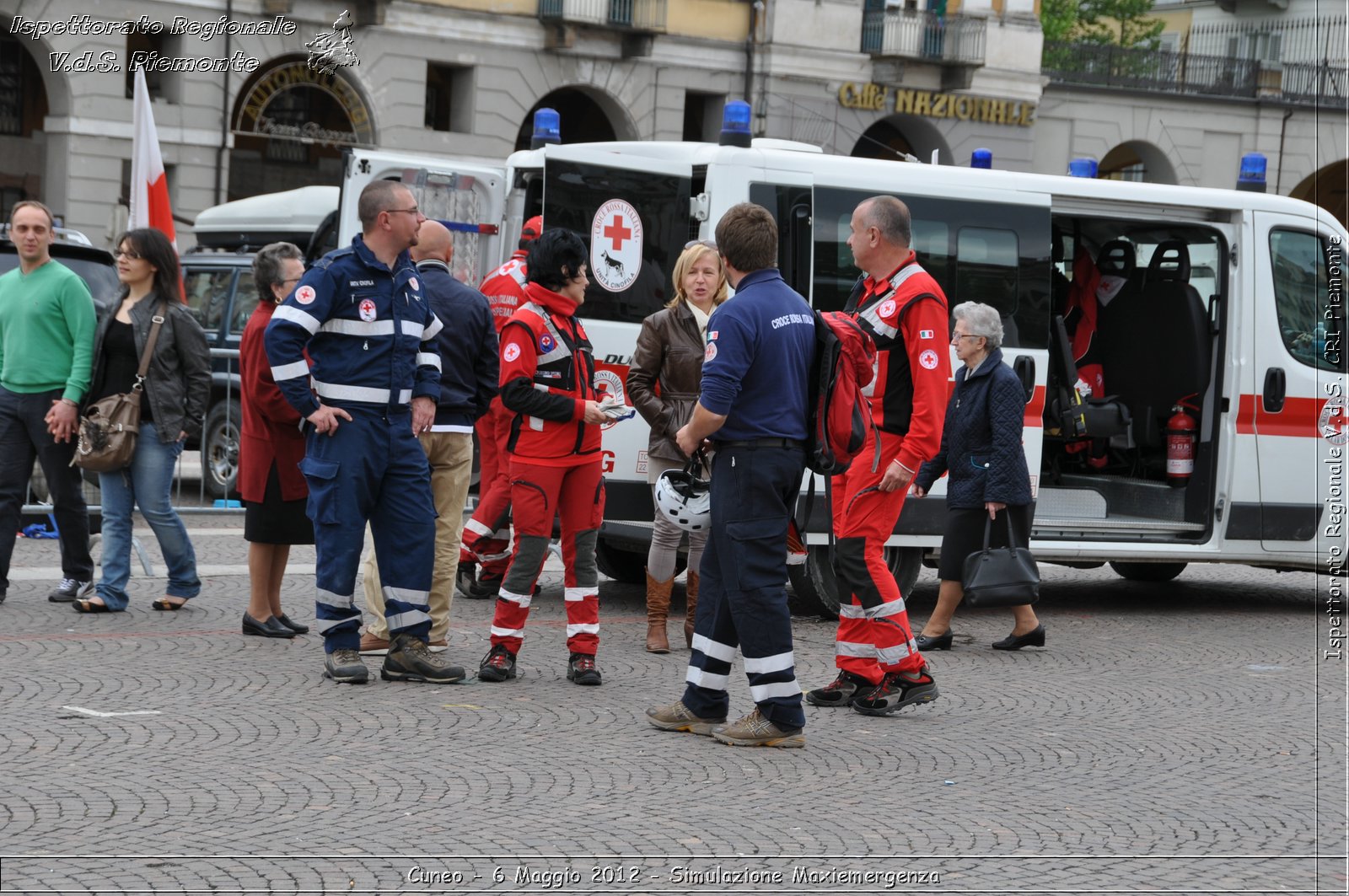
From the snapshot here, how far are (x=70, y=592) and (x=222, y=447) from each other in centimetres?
524

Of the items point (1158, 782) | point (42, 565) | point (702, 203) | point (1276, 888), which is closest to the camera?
point (1276, 888)

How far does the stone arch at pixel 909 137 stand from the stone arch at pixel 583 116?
5.11 metres

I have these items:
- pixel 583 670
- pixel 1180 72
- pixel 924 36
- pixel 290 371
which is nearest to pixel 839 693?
pixel 583 670

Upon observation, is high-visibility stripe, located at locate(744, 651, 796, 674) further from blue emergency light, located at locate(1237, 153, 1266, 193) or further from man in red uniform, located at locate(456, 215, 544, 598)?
blue emergency light, located at locate(1237, 153, 1266, 193)

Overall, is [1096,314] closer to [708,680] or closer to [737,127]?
[737,127]

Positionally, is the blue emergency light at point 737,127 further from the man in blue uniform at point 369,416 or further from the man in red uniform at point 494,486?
the man in blue uniform at point 369,416

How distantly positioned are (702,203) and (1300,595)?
5656 mm

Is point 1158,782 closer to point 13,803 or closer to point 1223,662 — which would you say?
point 1223,662

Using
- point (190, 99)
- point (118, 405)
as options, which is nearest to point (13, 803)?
point (118, 405)

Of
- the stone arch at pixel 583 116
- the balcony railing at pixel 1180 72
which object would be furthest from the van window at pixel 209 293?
the balcony railing at pixel 1180 72

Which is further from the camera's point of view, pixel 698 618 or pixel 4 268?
pixel 4 268

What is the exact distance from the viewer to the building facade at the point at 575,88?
26.3 meters

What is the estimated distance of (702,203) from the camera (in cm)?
888

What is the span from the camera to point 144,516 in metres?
8.46
